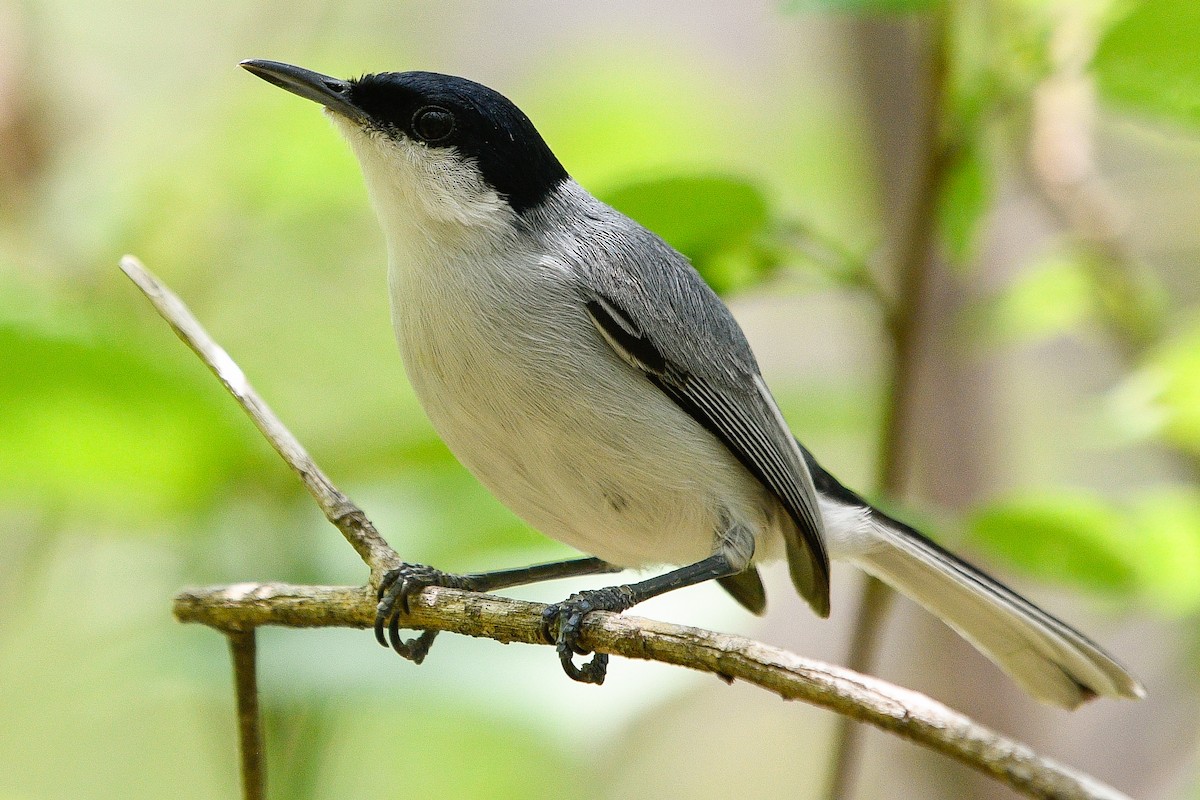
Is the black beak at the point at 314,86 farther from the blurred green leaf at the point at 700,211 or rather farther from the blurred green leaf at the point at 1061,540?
the blurred green leaf at the point at 1061,540

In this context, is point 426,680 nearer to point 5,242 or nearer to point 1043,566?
point 1043,566

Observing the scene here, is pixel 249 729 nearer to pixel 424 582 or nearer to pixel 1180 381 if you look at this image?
pixel 424 582

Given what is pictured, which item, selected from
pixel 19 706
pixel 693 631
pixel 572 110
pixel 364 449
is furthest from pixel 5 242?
pixel 693 631

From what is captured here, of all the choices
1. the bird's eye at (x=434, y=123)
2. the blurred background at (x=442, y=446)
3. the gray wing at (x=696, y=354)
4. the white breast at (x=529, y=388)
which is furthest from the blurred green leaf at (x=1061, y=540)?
the bird's eye at (x=434, y=123)

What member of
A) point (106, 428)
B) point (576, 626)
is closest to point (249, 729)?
point (576, 626)

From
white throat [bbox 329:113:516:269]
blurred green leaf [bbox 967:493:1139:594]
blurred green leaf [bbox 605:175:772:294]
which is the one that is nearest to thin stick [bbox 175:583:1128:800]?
white throat [bbox 329:113:516:269]

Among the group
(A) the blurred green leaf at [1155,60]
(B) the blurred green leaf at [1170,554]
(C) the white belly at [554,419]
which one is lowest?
(C) the white belly at [554,419]

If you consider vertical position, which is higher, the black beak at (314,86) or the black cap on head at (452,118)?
the black cap on head at (452,118)
